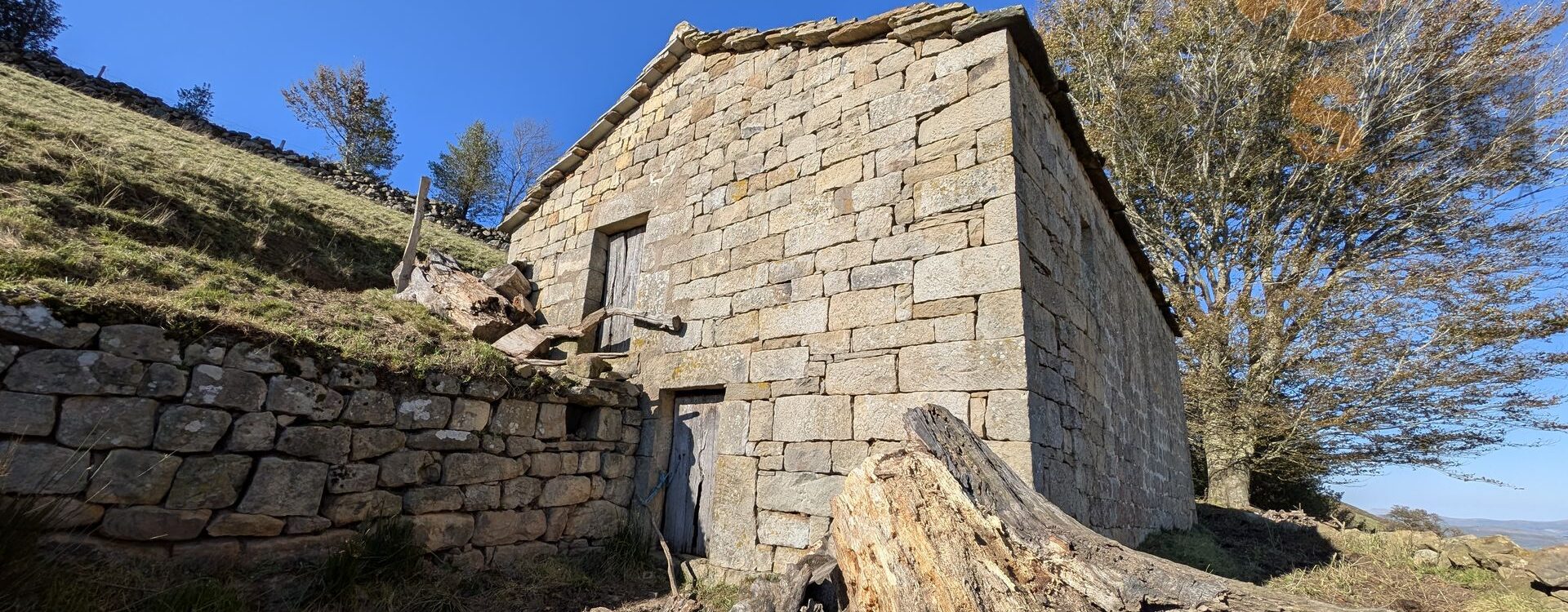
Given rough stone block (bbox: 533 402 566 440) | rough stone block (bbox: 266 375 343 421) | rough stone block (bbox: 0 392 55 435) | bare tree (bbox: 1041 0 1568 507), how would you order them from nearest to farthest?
rough stone block (bbox: 0 392 55 435) < rough stone block (bbox: 266 375 343 421) < rough stone block (bbox: 533 402 566 440) < bare tree (bbox: 1041 0 1568 507)

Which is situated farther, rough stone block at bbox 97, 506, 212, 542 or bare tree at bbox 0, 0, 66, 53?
bare tree at bbox 0, 0, 66, 53

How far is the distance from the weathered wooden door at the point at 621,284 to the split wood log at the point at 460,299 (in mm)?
1087

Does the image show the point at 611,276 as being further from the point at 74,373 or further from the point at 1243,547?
the point at 1243,547

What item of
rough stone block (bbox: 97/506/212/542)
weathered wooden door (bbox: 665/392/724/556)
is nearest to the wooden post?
weathered wooden door (bbox: 665/392/724/556)

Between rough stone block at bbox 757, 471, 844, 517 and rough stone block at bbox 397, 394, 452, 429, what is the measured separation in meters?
2.39

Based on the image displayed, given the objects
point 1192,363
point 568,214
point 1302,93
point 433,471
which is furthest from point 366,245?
point 1302,93

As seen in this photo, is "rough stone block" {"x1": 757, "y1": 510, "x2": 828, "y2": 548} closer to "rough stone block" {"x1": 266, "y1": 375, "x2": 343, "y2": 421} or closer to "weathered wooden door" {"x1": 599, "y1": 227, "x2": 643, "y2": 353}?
"weathered wooden door" {"x1": 599, "y1": 227, "x2": 643, "y2": 353}

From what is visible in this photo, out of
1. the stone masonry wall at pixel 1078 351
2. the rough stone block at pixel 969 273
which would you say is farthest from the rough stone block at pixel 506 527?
the stone masonry wall at pixel 1078 351

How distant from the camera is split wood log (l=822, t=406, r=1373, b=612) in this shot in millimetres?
2113

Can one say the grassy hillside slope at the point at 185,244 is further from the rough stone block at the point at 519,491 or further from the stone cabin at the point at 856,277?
the stone cabin at the point at 856,277

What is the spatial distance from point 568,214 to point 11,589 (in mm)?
5879

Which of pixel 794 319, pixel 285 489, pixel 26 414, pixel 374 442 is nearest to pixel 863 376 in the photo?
pixel 794 319

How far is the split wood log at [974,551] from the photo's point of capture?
2.11 metres

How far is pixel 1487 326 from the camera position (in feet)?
36.9
